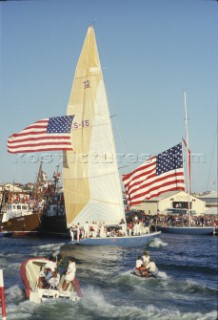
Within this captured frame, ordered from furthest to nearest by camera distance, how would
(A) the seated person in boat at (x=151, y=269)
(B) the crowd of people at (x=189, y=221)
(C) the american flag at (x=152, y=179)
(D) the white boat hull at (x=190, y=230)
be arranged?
(B) the crowd of people at (x=189, y=221), (D) the white boat hull at (x=190, y=230), (C) the american flag at (x=152, y=179), (A) the seated person in boat at (x=151, y=269)

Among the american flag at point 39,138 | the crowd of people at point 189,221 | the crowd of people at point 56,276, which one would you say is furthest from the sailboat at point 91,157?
the crowd of people at point 56,276

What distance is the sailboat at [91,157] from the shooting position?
52.7 meters

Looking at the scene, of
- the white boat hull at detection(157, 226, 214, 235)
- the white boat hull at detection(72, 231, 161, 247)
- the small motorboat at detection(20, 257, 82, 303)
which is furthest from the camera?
the white boat hull at detection(157, 226, 214, 235)

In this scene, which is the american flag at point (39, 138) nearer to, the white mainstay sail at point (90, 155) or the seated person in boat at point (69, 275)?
the white mainstay sail at point (90, 155)

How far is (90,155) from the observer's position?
54688 millimetres

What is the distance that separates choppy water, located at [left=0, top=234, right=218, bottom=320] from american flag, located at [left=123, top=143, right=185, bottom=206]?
6332mm

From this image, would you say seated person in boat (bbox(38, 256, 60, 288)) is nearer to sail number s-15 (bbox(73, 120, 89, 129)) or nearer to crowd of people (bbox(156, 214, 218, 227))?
sail number s-15 (bbox(73, 120, 89, 129))

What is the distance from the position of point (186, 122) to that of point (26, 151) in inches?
1185

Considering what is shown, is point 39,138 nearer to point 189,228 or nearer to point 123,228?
point 123,228

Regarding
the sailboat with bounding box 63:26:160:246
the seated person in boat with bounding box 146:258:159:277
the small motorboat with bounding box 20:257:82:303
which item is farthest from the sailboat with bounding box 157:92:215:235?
the small motorboat with bounding box 20:257:82:303

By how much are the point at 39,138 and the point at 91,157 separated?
12183 millimetres

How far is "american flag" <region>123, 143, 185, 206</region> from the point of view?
46000 millimetres

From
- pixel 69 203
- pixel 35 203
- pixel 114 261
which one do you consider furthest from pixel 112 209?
pixel 35 203

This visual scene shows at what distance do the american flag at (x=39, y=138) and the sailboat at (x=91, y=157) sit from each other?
29.7ft
